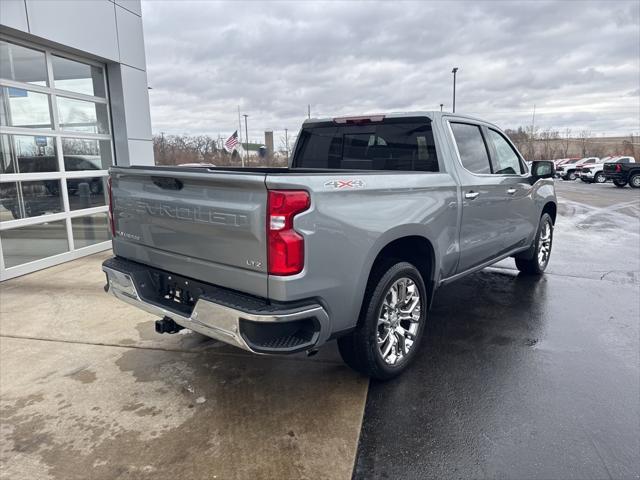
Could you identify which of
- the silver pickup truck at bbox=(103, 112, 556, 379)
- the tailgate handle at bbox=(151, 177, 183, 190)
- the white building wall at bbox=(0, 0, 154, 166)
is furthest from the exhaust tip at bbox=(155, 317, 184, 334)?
the white building wall at bbox=(0, 0, 154, 166)

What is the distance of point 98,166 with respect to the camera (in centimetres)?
815

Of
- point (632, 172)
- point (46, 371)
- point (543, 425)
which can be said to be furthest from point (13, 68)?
point (632, 172)

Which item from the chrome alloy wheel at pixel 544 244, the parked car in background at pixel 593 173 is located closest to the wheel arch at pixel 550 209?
the chrome alloy wheel at pixel 544 244

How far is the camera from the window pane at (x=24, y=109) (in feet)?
21.1

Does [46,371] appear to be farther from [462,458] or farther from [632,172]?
[632,172]

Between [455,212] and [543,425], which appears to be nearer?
[543,425]

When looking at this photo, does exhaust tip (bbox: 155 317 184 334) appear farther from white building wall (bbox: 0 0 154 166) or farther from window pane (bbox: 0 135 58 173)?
white building wall (bbox: 0 0 154 166)

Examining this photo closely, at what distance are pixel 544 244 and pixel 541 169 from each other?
1.39m

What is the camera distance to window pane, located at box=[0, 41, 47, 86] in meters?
6.39

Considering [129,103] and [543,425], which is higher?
[129,103]

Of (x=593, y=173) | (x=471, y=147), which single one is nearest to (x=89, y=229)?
(x=471, y=147)

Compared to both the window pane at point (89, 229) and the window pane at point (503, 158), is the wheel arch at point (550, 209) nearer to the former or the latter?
the window pane at point (503, 158)

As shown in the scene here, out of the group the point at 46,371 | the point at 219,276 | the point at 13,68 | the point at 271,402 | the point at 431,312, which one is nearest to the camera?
the point at 219,276

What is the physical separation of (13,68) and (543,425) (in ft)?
25.0
